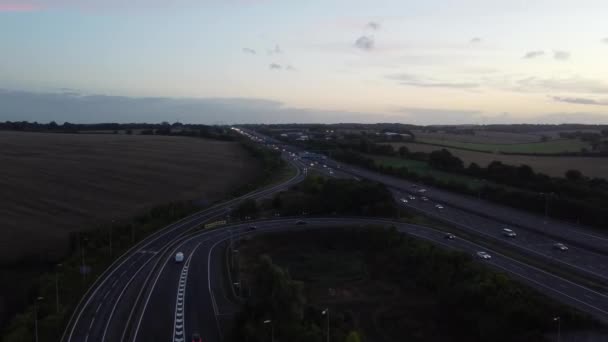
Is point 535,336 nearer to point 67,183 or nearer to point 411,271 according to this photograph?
point 411,271

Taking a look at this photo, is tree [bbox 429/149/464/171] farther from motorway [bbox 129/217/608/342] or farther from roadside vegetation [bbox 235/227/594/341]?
roadside vegetation [bbox 235/227/594/341]

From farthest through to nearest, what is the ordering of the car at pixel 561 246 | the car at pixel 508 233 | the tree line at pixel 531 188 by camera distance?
the tree line at pixel 531 188, the car at pixel 508 233, the car at pixel 561 246

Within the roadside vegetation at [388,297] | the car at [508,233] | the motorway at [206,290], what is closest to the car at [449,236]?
the motorway at [206,290]

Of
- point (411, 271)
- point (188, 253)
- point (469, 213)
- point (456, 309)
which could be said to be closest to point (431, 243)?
point (411, 271)

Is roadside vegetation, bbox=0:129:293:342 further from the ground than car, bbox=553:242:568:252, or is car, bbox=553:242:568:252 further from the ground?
car, bbox=553:242:568:252

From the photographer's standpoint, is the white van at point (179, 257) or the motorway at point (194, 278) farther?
the white van at point (179, 257)

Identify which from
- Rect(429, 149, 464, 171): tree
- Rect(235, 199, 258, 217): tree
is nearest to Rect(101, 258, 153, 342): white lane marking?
Rect(235, 199, 258, 217): tree

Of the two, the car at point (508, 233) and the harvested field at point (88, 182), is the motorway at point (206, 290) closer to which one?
the car at point (508, 233)
